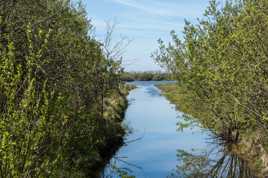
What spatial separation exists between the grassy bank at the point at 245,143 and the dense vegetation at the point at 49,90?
576 centimetres

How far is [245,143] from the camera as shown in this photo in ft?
81.7

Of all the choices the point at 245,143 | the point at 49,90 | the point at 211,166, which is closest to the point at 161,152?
the point at 211,166

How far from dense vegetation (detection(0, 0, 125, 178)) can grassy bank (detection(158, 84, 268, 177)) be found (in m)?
5.76

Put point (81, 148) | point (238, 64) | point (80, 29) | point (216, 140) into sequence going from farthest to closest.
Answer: point (216, 140) → point (80, 29) → point (81, 148) → point (238, 64)

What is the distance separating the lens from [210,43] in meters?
21.1

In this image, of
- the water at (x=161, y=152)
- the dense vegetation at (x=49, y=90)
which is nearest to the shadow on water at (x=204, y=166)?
the water at (x=161, y=152)

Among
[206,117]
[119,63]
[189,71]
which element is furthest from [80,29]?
[206,117]

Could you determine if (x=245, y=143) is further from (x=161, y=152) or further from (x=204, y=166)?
(x=161, y=152)

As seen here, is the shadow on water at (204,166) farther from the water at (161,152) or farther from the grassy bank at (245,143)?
the grassy bank at (245,143)

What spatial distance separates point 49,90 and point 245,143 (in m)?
16.0

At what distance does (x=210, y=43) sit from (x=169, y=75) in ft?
18.8

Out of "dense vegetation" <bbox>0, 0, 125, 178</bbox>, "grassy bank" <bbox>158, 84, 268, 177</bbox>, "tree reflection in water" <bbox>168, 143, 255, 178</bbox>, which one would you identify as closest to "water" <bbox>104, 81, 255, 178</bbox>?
"tree reflection in water" <bbox>168, 143, 255, 178</bbox>

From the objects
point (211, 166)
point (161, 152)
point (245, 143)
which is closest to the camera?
point (211, 166)

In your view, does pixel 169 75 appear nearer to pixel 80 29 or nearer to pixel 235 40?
pixel 80 29
